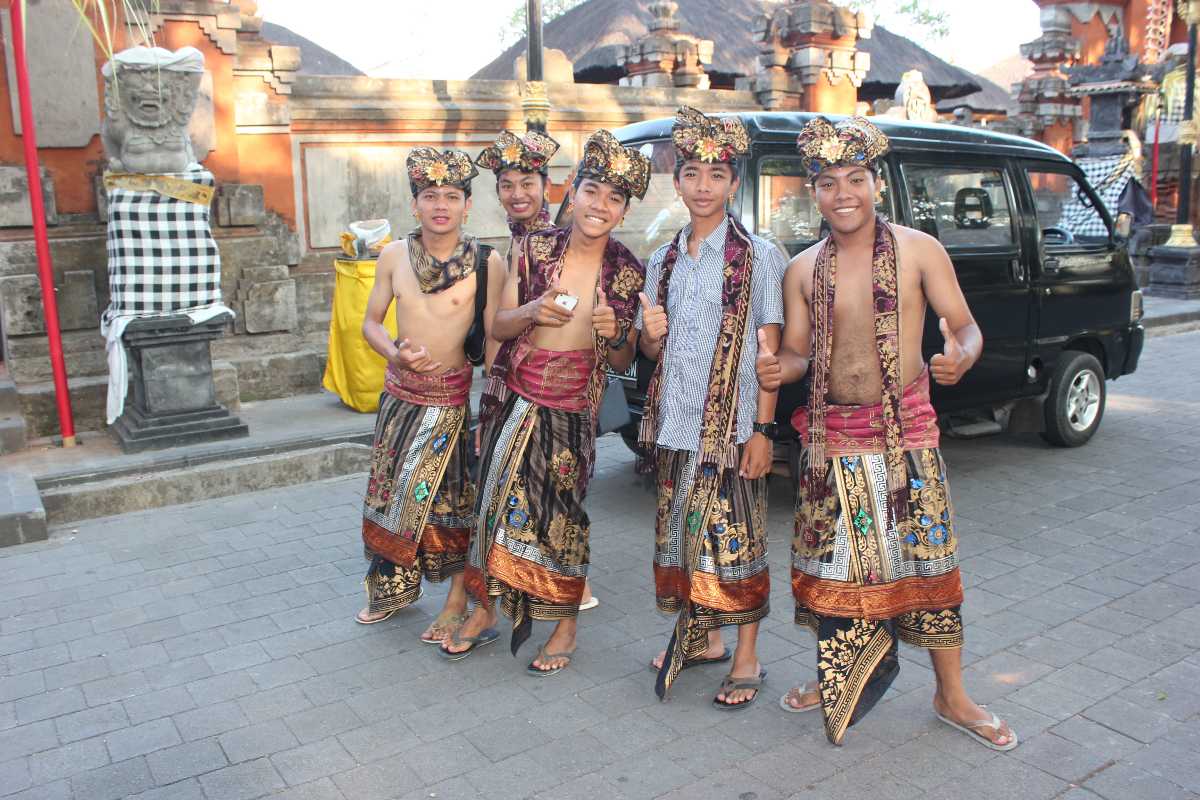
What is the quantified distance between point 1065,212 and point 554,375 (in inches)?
193

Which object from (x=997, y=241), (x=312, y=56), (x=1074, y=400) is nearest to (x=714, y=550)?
(x=997, y=241)

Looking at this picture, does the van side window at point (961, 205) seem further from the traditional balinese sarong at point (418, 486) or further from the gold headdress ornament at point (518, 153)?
the traditional balinese sarong at point (418, 486)

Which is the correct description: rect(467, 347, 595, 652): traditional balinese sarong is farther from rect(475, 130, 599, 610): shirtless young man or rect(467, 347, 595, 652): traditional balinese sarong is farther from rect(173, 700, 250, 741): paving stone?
rect(173, 700, 250, 741): paving stone

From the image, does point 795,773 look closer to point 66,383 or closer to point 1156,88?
point 66,383

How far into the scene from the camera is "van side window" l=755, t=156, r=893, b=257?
5.22 metres

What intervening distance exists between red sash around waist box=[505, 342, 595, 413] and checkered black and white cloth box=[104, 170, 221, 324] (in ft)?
11.7

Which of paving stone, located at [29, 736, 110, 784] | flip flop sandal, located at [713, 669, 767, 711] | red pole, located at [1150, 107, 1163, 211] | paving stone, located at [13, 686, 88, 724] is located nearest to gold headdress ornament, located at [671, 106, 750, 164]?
flip flop sandal, located at [713, 669, 767, 711]

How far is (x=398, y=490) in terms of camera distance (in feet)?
13.2

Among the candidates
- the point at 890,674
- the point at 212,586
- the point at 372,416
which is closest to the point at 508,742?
the point at 890,674

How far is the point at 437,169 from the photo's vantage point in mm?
3865

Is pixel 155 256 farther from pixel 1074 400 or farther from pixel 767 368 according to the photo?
pixel 1074 400

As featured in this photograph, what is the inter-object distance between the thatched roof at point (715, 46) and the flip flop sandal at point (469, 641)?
13322mm

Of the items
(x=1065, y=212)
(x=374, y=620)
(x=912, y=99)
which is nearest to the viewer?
(x=374, y=620)

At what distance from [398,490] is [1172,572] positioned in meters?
3.43
